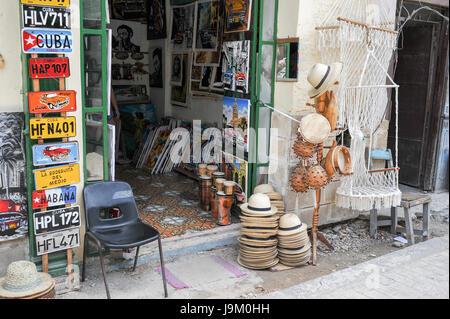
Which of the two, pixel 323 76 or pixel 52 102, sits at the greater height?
pixel 323 76

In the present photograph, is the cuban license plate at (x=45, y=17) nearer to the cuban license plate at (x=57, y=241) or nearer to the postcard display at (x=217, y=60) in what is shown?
the cuban license plate at (x=57, y=241)

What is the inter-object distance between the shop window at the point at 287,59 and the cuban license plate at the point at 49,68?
2.27m

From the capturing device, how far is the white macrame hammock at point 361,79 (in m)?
4.65

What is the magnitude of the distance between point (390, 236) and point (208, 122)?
3.22 metres

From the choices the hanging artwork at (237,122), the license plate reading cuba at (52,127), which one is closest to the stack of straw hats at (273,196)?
the hanging artwork at (237,122)

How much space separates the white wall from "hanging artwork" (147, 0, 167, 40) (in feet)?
14.8

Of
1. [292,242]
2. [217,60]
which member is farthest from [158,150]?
[292,242]

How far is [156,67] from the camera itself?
8.30m

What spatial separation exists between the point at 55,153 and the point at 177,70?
14.1 ft

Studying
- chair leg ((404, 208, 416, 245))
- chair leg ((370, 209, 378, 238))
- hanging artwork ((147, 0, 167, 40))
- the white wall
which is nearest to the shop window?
chair leg ((370, 209, 378, 238))

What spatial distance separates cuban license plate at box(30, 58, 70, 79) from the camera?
3.58 metres

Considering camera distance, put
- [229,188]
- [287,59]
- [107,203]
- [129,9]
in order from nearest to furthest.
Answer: [107,203], [287,59], [229,188], [129,9]

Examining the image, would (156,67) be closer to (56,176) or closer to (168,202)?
(168,202)

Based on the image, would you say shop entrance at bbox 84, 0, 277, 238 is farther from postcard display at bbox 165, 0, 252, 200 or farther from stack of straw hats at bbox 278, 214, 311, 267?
stack of straw hats at bbox 278, 214, 311, 267
